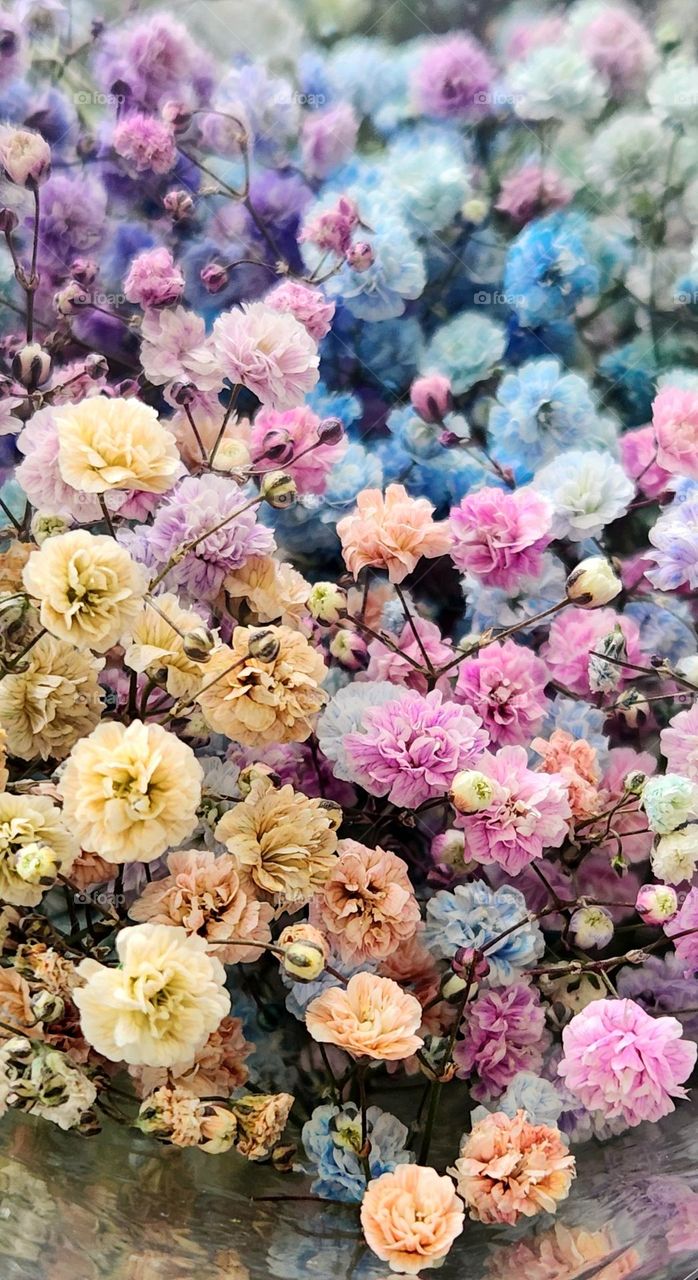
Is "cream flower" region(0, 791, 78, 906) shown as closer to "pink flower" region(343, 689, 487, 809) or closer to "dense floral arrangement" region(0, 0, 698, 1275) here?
"dense floral arrangement" region(0, 0, 698, 1275)

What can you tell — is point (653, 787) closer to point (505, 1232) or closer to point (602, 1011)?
point (602, 1011)

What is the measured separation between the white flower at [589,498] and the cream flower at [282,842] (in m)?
0.24

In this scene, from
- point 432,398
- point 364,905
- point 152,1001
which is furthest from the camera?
point 432,398

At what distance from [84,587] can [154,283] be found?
284 mm

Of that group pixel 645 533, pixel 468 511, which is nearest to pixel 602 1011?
pixel 468 511

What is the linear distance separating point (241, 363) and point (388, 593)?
21 cm

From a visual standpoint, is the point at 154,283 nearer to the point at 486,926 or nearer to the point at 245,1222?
the point at 486,926

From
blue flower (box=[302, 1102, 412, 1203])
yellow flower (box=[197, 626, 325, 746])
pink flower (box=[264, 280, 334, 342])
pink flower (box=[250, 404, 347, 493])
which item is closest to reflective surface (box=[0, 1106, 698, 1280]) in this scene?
blue flower (box=[302, 1102, 412, 1203])

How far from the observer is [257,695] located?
506 millimetres

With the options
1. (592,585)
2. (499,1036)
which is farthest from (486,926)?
(592,585)

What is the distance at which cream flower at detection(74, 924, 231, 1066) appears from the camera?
45 centimetres

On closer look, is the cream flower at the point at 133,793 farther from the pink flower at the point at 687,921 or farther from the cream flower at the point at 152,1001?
the pink flower at the point at 687,921

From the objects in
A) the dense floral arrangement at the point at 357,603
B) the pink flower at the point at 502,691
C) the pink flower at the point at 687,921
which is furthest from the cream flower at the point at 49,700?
the pink flower at the point at 687,921

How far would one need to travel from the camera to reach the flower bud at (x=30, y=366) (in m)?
0.60
